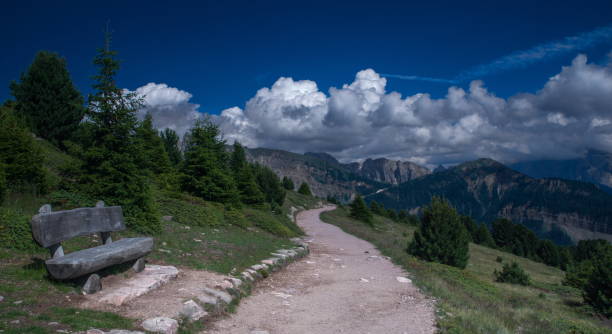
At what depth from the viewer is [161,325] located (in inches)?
200

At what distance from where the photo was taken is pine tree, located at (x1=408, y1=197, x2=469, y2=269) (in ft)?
64.3

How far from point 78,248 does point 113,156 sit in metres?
5.69

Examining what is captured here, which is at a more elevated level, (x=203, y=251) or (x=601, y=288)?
(x=203, y=251)

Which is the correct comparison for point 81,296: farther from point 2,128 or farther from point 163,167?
point 163,167

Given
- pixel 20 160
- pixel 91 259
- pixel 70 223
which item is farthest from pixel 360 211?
pixel 91 259

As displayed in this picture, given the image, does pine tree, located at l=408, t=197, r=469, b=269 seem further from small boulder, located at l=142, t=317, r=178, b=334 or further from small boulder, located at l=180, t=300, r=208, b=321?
small boulder, located at l=142, t=317, r=178, b=334

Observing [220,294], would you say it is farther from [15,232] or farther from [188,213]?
[188,213]

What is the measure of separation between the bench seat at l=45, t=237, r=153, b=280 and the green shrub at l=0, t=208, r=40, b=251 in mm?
2349

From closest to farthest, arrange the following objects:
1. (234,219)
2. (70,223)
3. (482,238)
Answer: (70,223) → (234,219) → (482,238)

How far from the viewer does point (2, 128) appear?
12102mm

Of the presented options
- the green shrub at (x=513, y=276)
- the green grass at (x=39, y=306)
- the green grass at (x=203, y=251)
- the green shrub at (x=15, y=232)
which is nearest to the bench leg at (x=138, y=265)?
the green grass at (x=203, y=251)

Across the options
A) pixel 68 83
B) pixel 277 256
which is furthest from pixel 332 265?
pixel 68 83

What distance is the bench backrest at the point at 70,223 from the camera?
590cm

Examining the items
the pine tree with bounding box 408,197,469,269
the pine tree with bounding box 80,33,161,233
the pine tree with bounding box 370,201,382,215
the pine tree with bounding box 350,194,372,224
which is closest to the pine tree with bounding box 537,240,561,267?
the pine tree with bounding box 370,201,382,215
